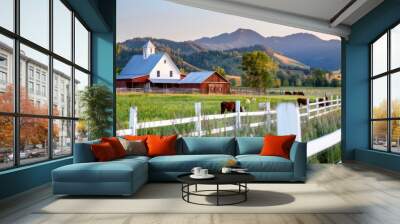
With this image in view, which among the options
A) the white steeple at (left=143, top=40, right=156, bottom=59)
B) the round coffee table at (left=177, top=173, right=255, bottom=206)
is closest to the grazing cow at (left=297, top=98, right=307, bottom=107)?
the white steeple at (left=143, top=40, right=156, bottom=59)

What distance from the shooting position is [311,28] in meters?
10.4

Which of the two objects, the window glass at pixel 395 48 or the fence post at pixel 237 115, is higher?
the window glass at pixel 395 48

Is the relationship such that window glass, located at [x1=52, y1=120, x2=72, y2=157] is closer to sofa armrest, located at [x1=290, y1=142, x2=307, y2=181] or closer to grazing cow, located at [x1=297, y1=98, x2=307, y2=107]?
sofa armrest, located at [x1=290, y1=142, x2=307, y2=181]

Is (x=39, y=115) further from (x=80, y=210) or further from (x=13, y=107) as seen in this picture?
(x=80, y=210)

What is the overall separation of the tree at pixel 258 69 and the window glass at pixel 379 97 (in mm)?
2907

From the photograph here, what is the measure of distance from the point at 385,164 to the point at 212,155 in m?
3.99

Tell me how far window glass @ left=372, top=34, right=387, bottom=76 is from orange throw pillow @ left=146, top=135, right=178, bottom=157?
521cm

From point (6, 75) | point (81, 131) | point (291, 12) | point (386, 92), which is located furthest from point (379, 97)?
point (6, 75)

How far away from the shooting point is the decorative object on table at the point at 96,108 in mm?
8938

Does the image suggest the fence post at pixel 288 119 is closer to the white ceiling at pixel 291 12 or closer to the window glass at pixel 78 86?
the white ceiling at pixel 291 12

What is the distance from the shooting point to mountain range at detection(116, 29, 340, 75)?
12250 millimetres

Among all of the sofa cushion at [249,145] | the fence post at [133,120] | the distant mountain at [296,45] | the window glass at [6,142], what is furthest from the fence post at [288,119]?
the window glass at [6,142]

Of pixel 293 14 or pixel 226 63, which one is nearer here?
pixel 293 14

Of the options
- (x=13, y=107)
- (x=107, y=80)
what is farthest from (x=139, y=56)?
(x=13, y=107)
